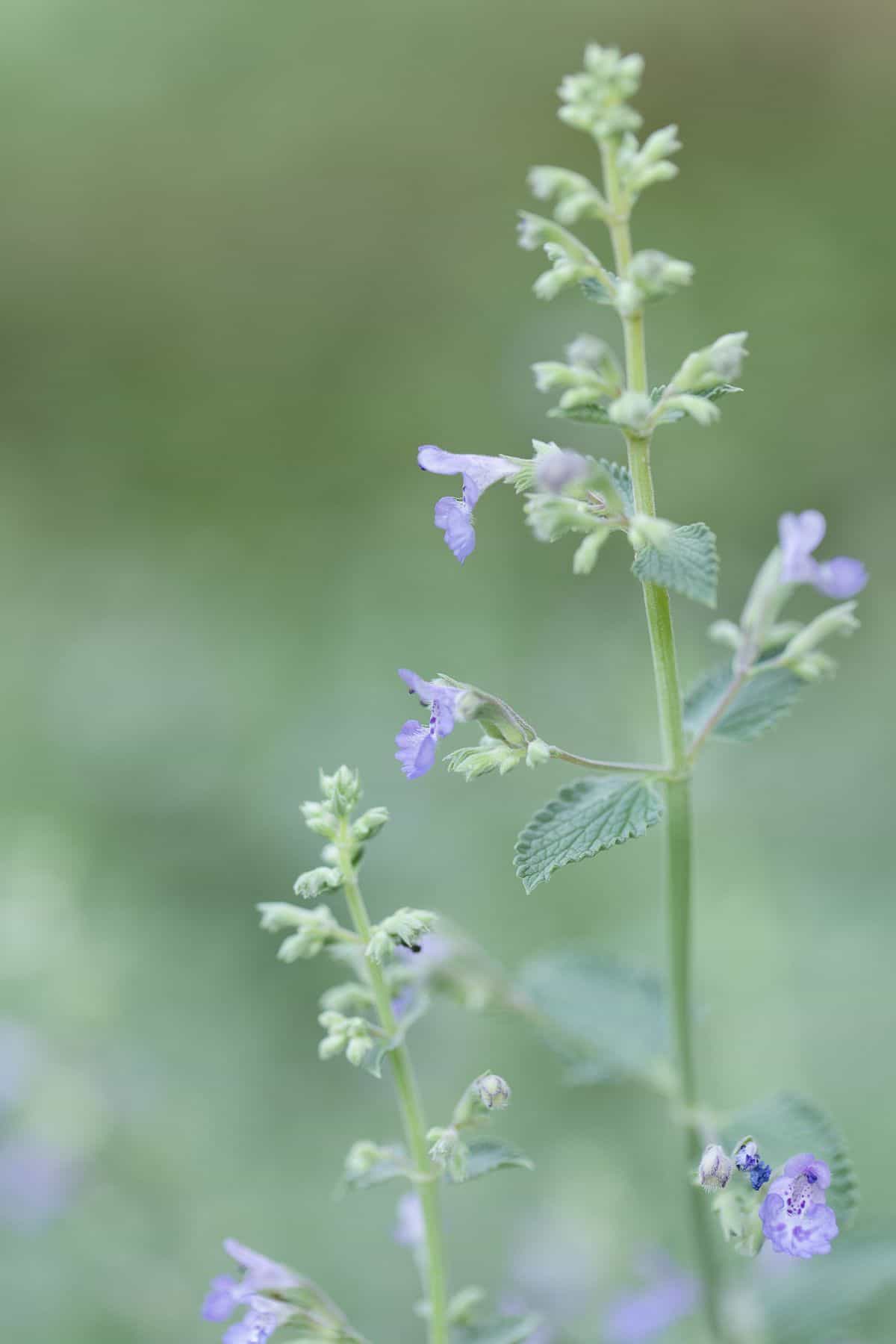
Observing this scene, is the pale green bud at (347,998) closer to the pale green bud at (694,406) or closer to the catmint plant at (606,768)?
the catmint plant at (606,768)

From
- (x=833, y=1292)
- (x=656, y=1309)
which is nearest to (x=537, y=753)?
(x=833, y=1292)

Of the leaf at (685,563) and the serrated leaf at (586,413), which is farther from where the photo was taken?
the serrated leaf at (586,413)

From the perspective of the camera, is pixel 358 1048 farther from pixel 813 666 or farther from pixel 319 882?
pixel 813 666

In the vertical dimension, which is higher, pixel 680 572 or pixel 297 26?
pixel 297 26

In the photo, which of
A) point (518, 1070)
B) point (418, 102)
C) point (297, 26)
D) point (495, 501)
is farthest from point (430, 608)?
point (297, 26)

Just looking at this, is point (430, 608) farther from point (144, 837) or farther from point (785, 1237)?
point (785, 1237)

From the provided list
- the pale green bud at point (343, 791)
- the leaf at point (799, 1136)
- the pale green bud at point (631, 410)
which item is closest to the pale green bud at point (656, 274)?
the pale green bud at point (631, 410)

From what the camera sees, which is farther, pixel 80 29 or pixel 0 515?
pixel 80 29
